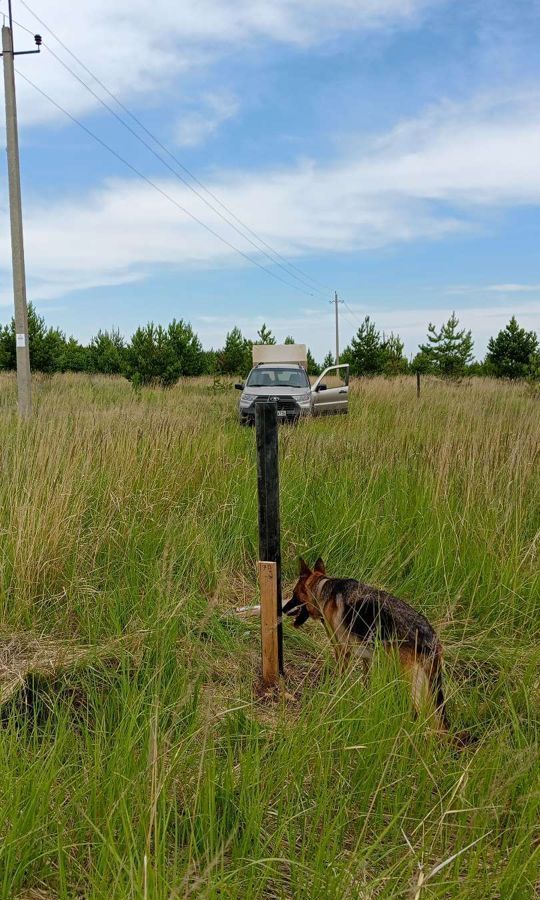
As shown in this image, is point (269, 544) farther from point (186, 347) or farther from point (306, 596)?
point (186, 347)

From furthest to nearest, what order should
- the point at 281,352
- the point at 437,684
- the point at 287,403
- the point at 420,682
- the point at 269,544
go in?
1. the point at 281,352
2. the point at 287,403
3. the point at 269,544
4. the point at 437,684
5. the point at 420,682

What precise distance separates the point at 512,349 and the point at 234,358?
1363 cm

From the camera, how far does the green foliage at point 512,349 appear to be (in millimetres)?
30984

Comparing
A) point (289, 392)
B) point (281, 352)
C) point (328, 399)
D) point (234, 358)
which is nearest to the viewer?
point (289, 392)

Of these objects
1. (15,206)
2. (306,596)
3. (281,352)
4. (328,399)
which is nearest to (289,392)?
(328,399)

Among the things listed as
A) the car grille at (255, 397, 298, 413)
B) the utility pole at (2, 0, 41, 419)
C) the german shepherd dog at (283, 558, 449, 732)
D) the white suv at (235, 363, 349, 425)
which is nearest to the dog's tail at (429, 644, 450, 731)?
the german shepherd dog at (283, 558, 449, 732)

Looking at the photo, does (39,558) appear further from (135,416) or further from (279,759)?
(135,416)

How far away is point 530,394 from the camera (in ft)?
53.6

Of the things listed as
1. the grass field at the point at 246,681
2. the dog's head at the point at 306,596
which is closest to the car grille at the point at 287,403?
the grass field at the point at 246,681

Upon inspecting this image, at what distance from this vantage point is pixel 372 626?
2682 millimetres

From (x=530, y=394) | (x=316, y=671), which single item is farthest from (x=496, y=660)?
(x=530, y=394)

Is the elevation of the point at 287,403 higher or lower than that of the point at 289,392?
lower

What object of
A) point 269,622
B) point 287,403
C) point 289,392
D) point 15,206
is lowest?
point 269,622

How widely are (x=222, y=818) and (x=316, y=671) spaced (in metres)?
1.54
